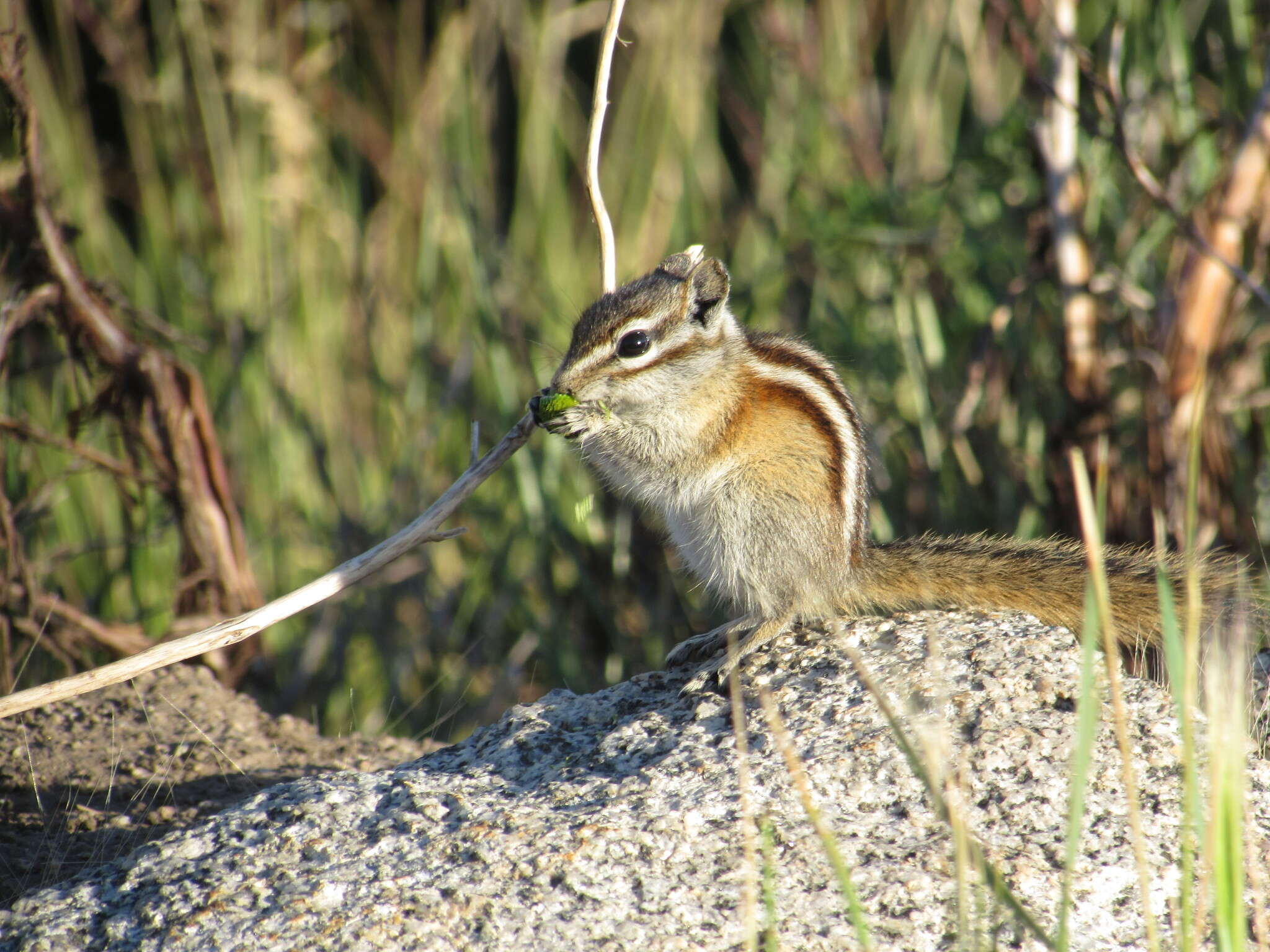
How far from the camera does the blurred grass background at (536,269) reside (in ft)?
13.3

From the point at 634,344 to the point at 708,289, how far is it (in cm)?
25

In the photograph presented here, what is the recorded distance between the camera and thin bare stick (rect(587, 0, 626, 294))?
253cm

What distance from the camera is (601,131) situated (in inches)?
103

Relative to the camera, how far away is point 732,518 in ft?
9.32

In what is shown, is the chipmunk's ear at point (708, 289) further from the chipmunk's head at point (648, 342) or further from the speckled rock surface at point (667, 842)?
the speckled rock surface at point (667, 842)

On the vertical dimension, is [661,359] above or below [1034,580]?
above

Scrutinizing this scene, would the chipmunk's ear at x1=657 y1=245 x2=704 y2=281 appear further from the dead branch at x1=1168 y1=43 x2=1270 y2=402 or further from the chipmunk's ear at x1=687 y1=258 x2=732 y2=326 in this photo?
the dead branch at x1=1168 y1=43 x2=1270 y2=402

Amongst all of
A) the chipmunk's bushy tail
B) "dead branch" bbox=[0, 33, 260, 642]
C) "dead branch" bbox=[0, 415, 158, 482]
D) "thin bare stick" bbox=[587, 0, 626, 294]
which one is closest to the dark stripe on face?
"thin bare stick" bbox=[587, 0, 626, 294]

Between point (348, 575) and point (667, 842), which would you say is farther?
A: point (348, 575)

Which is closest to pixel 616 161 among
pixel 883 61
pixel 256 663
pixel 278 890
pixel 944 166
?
pixel 944 166

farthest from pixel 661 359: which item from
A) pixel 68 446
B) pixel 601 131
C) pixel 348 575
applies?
pixel 68 446

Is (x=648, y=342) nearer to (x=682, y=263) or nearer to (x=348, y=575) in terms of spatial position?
(x=682, y=263)

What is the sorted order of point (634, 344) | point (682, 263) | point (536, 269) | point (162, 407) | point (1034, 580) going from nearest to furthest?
point (1034, 580)
point (634, 344)
point (682, 263)
point (162, 407)
point (536, 269)

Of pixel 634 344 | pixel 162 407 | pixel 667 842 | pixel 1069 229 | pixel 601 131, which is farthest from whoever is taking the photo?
pixel 1069 229
